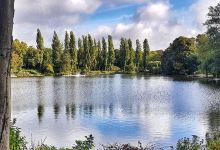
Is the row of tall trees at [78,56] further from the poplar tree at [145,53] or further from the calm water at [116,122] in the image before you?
the calm water at [116,122]

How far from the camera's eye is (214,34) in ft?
118

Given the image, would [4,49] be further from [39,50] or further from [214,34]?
[39,50]

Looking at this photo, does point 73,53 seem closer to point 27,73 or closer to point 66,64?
point 66,64

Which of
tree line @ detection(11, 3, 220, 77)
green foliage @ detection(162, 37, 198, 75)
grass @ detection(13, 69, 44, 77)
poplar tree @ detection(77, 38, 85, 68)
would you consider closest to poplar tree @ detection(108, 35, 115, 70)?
tree line @ detection(11, 3, 220, 77)

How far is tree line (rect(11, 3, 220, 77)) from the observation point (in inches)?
3713

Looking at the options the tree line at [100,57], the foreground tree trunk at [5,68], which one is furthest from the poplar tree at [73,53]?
the foreground tree trunk at [5,68]

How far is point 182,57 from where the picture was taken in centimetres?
9219

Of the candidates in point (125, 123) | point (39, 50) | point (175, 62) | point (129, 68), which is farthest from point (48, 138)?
point (129, 68)

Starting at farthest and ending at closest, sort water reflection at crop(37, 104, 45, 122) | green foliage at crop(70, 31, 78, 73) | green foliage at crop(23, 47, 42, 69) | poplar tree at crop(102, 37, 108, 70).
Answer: poplar tree at crop(102, 37, 108, 70) → green foliage at crop(70, 31, 78, 73) → green foliage at crop(23, 47, 42, 69) → water reflection at crop(37, 104, 45, 122)

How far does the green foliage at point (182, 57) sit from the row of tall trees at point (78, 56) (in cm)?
2511

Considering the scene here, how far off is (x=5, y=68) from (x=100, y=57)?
373 feet

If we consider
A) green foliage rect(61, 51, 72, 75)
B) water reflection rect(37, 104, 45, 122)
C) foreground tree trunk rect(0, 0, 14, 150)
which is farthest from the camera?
green foliage rect(61, 51, 72, 75)

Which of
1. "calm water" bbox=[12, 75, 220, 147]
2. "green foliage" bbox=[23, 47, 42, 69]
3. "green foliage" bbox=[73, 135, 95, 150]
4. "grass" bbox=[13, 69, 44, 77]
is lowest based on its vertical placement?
"calm water" bbox=[12, 75, 220, 147]

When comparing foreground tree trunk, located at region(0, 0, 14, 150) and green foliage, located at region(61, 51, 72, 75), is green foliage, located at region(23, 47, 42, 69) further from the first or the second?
foreground tree trunk, located at region(0, 0, 14, 150)
